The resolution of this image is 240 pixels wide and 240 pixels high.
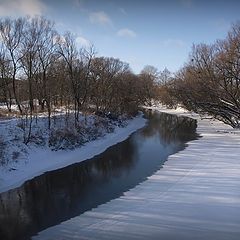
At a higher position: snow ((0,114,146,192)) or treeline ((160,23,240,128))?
treeline ((160,23,240,128))

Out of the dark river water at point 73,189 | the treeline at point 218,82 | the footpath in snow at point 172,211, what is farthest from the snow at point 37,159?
the treeline at point 218,82

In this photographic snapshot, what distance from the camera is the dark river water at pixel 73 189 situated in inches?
545

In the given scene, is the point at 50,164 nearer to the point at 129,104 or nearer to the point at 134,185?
the point at 134,185

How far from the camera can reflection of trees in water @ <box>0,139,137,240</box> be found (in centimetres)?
1357

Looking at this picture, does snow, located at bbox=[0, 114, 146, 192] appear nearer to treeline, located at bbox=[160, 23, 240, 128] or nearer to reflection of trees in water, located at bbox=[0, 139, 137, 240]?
reflection of trees in water, located at bbox=[0, 139, 137, 240]

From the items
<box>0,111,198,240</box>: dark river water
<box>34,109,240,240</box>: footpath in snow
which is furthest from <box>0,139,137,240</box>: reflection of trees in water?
<box>34,109,240,240</box>: footpath in snow

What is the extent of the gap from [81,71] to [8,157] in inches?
939

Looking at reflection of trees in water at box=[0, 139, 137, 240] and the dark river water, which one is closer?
reflection of trees in water at box=[0, 139, 137, 240]

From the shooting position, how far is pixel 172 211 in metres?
14.0

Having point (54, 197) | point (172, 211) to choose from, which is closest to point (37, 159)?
point (54, 197)

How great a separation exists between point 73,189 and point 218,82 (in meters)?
32.5

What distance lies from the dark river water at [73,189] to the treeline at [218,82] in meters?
15.4

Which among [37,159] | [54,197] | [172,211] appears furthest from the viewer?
[37,159]

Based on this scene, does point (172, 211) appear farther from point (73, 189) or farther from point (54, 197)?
point (73, 189)
